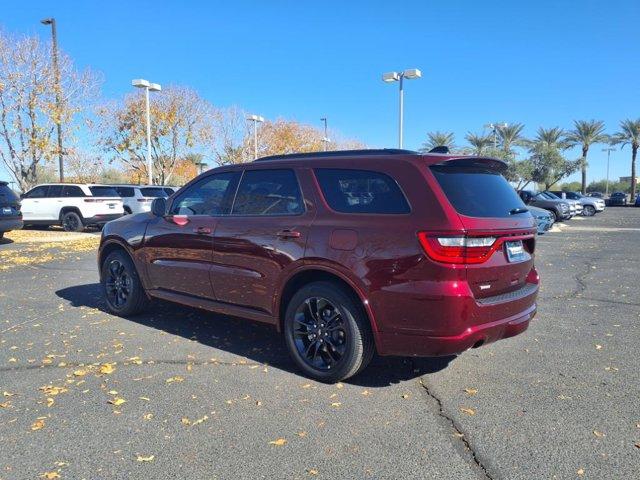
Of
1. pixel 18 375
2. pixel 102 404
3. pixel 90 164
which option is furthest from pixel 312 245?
pixel 90 164

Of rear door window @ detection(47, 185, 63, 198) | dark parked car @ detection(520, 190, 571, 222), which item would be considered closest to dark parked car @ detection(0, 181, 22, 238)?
rear door window @ detection(47, 185, 63, 198)

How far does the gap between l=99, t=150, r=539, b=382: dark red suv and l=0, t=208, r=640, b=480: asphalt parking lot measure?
45 cm

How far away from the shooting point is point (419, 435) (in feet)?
10.8

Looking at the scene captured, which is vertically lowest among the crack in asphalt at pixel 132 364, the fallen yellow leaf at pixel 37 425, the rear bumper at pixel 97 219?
the fallen yellow leaf at pixel 37 425

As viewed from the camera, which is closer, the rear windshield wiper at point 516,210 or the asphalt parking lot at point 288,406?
the asphalt parking lot at point 288,406

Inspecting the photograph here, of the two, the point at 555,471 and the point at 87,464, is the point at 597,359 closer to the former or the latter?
the point at 555,471

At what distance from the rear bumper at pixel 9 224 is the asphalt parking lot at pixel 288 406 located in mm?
8686

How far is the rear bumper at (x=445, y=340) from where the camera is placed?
11.8 feet

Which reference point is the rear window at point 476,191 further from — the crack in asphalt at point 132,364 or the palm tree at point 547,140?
the palm tree at point 547,140

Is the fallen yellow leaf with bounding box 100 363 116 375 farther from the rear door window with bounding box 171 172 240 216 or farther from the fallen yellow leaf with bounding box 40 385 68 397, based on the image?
the rear door window with bounding box 171 172 240 216

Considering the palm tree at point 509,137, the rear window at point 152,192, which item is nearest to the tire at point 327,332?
the rear window at point 152,192

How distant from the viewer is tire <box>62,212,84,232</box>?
17.6m

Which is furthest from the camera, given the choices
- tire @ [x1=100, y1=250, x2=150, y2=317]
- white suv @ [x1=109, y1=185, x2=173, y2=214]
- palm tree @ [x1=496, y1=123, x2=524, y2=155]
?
palm tree @ [x1=496, y1=123, x2=524, y2=155]

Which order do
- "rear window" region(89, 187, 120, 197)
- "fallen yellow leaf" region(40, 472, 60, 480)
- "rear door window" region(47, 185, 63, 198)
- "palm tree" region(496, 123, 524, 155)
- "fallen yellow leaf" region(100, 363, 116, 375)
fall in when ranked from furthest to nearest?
"palm tree" region(496, 123, 524, 155) → "rear door window" region(47, 185, 63, 198) → "rear window" region(89, 187, 120, 197) → "fallen yellow leaf" region(100, 363, 116, 375) → "fallen yellow leaf" region(40, 472, 60, 480)
